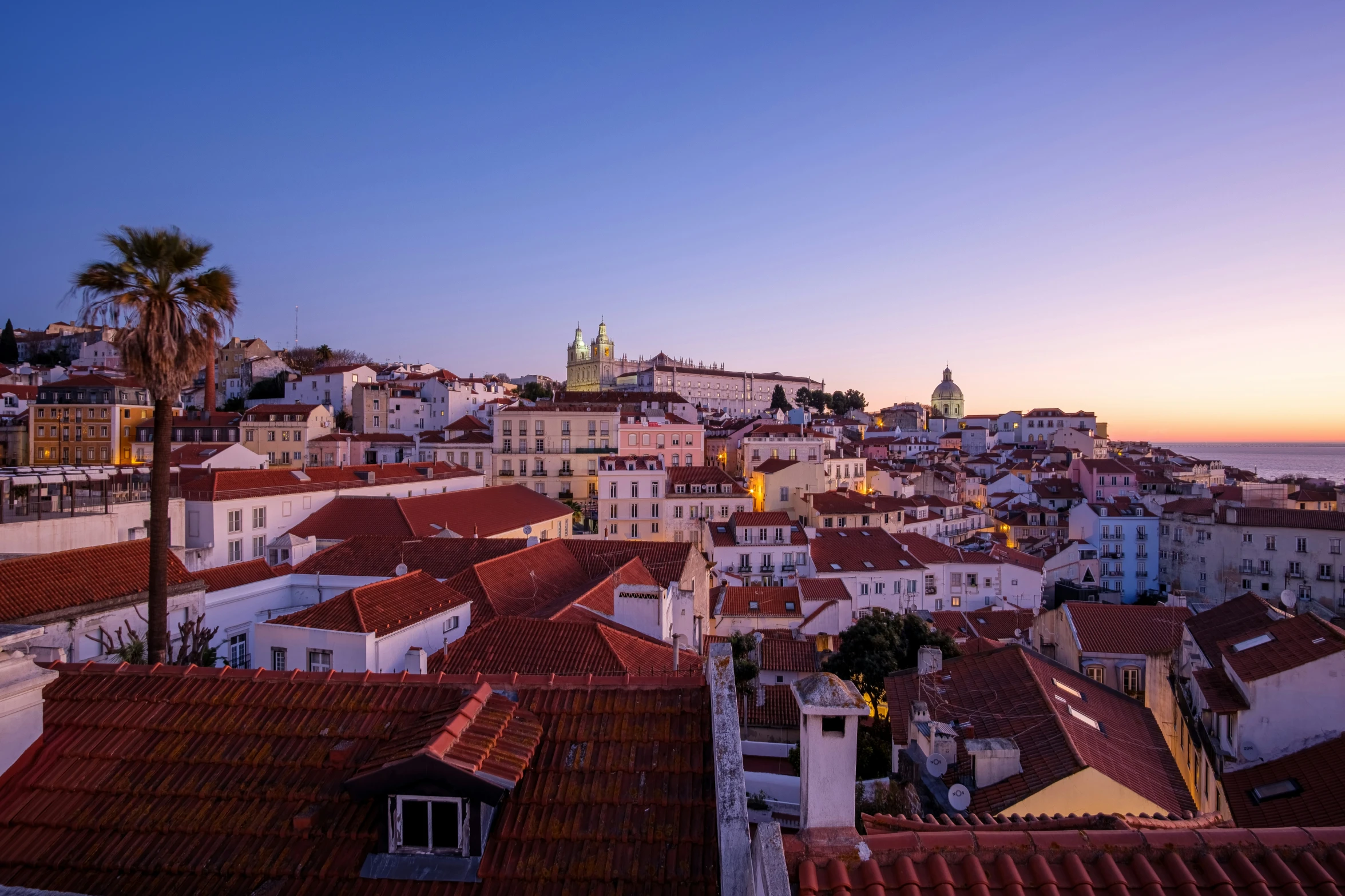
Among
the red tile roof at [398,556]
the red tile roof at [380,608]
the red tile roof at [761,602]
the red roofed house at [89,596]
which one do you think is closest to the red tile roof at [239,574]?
the red tile roof at [398,556]

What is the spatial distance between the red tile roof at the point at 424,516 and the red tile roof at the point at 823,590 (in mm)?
15774

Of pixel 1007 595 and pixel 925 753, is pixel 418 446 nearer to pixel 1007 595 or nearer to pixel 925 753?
pixel 1007 595

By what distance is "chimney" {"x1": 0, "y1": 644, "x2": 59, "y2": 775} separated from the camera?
219 inches

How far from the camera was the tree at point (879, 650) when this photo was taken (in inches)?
903

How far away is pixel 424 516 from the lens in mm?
36562

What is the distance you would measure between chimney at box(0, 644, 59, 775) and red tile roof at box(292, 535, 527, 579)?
1547 centimetres

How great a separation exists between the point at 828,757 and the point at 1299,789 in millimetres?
12216

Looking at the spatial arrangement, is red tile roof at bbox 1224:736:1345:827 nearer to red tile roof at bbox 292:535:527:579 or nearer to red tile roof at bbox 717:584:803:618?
red tile roof at bbox 292:535:527:579

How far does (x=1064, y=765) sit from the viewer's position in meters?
10.5

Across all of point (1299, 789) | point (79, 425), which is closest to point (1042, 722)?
point (1299, 789)

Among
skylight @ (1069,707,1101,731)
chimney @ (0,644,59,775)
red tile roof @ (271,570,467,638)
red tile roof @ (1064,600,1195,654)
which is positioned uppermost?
chimney @ (0,644,59,775)

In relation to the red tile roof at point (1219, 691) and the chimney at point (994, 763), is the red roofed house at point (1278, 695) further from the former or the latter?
the chimney at point (994, 763)

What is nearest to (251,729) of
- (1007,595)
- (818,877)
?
(818,877)

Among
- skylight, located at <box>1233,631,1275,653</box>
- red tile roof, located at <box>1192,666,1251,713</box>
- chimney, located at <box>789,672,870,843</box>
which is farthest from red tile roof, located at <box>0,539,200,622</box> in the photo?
skylight, located at <box>1233,631,1275,653</box>
